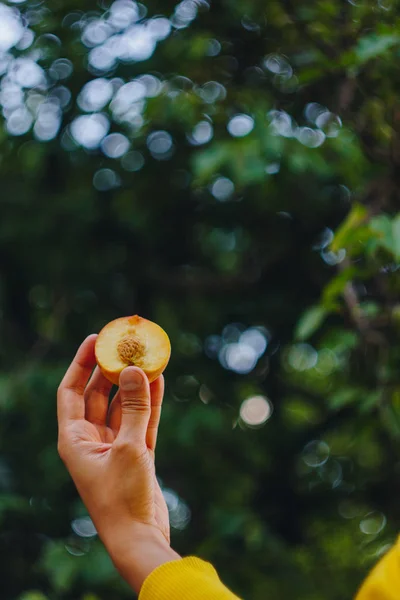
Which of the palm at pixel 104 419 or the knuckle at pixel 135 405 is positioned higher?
the knuckle at pixel 135 405

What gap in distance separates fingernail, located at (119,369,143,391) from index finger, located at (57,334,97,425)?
149 millimetres

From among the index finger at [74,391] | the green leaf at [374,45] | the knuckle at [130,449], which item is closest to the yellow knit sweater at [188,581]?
the knuckle at [130,449]

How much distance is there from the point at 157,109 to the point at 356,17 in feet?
2.33

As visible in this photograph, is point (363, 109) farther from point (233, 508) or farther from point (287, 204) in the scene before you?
point (233, 508)

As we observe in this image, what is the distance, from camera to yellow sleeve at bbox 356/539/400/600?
0.74 meters

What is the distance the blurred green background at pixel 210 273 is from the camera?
258 cm

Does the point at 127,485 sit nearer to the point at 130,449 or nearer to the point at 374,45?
the point at 130,449

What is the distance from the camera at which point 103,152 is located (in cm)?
322

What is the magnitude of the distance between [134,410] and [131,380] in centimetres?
4

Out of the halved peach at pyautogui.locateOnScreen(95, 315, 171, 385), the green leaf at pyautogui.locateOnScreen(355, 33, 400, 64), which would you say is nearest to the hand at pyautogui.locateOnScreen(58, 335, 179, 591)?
the halved peach at pyautogui.locateOnScreen(95, 315, 171, 385)

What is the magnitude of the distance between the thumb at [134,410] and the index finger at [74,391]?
151 millimetres

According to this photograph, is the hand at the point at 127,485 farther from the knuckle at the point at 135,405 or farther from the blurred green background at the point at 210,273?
the blurred green background at the point at 210,273

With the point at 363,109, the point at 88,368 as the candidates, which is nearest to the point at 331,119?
the point at 363,109

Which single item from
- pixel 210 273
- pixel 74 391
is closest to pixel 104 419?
pixel 74 391
